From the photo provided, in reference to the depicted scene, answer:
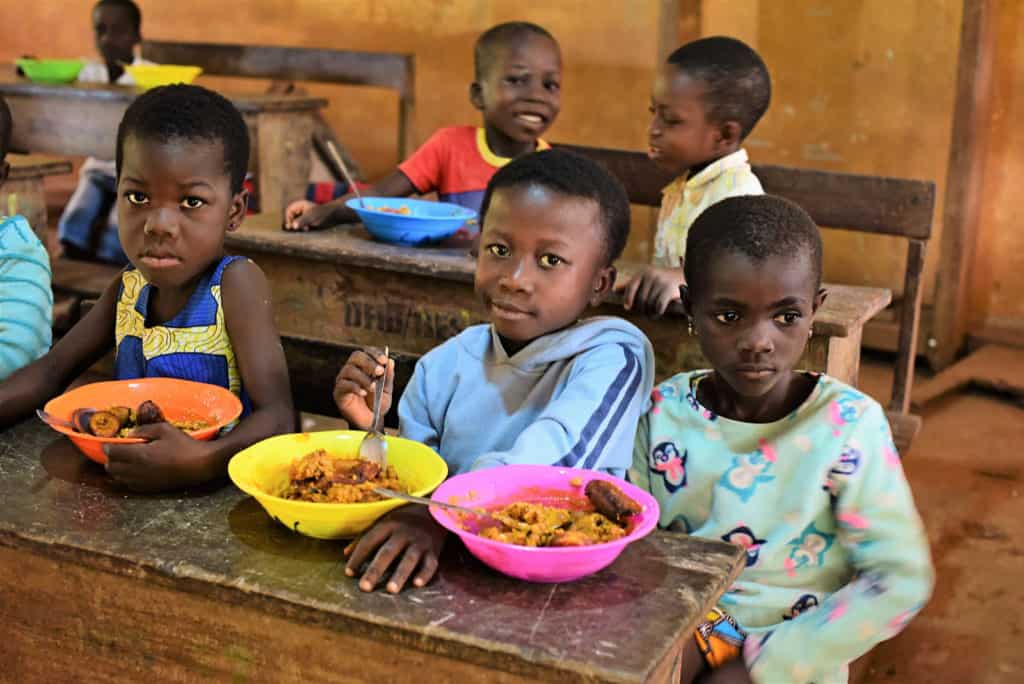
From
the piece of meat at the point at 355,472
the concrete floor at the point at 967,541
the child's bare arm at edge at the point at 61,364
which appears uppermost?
the piece of meat at the point at 355,472

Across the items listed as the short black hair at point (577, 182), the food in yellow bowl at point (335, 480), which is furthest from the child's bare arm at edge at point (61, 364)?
the short black hair at point (577, 182)

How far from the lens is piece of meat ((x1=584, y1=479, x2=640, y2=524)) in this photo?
1.47 meters

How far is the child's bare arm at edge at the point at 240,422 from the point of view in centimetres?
164

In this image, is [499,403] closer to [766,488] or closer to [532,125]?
[766,488]

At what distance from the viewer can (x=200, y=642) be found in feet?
4.80

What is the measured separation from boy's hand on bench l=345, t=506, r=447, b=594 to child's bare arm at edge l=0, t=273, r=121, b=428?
797 mm

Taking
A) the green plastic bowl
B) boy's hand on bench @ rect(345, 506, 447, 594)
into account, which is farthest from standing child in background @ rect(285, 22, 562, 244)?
the green plastic bowl

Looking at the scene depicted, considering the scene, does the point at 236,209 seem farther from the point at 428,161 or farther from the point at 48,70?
the point at 48,70

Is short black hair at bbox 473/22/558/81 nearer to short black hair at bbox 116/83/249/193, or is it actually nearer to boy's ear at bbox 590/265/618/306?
short black hair at bbox 116/83/249/193

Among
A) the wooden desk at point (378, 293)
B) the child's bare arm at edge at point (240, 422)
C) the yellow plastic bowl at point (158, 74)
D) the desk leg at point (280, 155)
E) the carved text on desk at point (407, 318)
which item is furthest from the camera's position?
the yellow plastic bowl at point (158, 74)

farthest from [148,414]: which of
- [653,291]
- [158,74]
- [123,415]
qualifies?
[158,74]

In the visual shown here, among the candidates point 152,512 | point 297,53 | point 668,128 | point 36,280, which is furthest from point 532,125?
point 297,53

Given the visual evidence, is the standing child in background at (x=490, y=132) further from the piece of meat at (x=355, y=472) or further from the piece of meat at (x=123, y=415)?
the piece of meat at (x=355, y=472)

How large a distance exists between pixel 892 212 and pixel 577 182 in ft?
6.71
